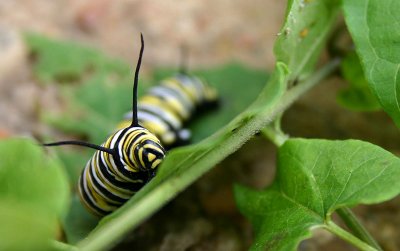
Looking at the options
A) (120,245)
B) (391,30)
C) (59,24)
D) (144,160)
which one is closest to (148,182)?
(144,160)

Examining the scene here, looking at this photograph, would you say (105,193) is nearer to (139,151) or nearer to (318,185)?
(139,151)

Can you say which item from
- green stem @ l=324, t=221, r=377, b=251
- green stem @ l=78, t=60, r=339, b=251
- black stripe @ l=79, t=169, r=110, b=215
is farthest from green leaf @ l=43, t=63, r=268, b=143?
green stem @ l=324, t=221, r=377, b=251

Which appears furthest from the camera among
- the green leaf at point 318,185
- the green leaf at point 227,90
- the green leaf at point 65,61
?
the green leaf at point 65,61

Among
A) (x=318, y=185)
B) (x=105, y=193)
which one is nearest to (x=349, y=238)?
(x=318, y=185)

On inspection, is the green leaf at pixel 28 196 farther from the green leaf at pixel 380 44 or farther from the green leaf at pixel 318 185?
the green leaf at pixel 380 44

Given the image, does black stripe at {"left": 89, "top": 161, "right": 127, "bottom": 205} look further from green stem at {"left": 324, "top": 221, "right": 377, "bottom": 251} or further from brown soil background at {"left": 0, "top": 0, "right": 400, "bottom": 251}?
green stem at {"left": 324, "top": 221, "right": 377, "bottom": 251}

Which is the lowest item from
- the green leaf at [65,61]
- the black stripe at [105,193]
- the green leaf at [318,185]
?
the green leaf at [318,185]

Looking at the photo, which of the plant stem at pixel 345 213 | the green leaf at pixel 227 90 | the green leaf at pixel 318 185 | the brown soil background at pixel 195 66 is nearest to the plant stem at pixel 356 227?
the plant stem at pixel 345 213
